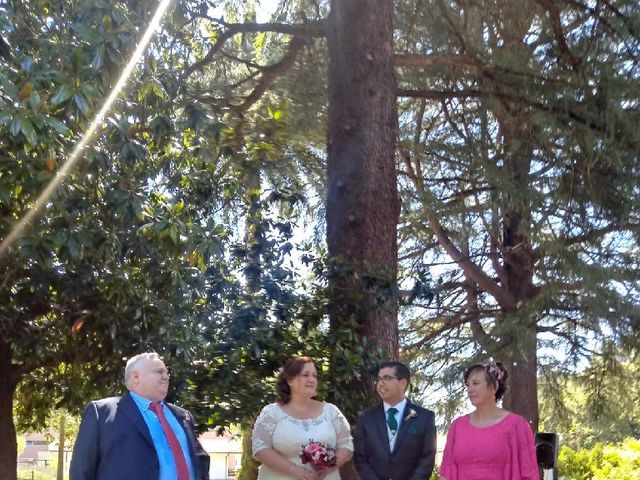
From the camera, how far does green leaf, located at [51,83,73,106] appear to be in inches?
222

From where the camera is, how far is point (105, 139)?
714cm

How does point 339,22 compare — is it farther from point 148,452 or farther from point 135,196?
point 148,452

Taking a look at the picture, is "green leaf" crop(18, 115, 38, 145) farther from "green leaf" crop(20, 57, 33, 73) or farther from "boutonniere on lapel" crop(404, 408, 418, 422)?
"boutonniere on lapel" crop(404, 408, 418, 422)

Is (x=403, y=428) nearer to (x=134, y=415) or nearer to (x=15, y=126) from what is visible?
(x=134, y=415)

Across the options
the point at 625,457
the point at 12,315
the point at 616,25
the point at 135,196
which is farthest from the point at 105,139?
the point at 625,457

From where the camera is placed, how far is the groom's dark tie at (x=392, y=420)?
21.7 ft

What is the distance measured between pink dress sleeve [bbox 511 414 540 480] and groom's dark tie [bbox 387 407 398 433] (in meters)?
0.73

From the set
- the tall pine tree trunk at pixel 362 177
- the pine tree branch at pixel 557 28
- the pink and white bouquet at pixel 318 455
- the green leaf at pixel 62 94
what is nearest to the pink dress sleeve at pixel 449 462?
the pink and white bouquet at pixel 318 455

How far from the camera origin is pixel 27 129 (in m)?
5.33

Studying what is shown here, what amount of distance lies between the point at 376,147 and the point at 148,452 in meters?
5.16

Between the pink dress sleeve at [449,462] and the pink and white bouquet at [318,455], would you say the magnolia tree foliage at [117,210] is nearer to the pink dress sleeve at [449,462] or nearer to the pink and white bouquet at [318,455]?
the pink and white bouquet at [318,455]

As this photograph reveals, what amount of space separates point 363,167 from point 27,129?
4653mm

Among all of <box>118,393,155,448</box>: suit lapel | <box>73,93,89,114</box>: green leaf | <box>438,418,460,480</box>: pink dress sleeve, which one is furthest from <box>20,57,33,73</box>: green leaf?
<box>438,418,460,480</box>: pink dress sleeve

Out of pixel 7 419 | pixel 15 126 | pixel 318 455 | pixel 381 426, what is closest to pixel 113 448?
pixel 318 455
